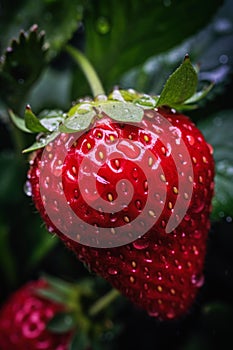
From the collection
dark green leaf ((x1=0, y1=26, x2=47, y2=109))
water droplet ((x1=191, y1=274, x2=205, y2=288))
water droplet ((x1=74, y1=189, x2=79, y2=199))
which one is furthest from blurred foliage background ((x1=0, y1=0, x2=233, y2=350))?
water droplet ((x1=74, y1=189, x2=79, y2=199))

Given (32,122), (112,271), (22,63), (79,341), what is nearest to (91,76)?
(22,63)

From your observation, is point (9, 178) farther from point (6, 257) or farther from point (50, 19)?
point (50, 19)

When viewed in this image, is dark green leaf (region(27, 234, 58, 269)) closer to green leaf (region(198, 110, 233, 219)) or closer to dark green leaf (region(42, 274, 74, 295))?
dark green leaf (region(42, 274, 74, 295))

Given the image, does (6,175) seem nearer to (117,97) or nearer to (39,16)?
(39,16)

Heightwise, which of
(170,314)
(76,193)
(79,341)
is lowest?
(79,341)

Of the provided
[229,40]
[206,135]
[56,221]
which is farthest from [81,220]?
[229,40]

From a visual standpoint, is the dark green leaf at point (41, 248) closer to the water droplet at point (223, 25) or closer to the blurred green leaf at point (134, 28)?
the blurred green leaf at point (134, 28)

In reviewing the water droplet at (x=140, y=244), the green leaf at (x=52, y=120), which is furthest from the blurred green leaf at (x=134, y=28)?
the water droplet at (x=140, y=244)
